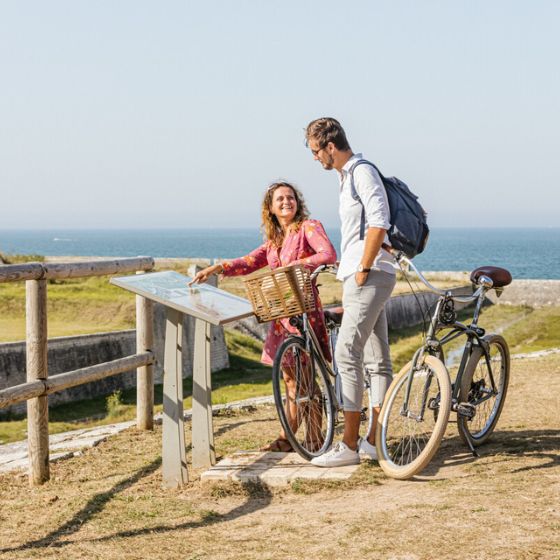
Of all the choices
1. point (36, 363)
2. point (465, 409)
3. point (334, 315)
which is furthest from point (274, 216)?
point (36, 363)

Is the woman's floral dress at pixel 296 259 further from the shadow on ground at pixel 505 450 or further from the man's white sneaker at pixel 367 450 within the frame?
the shadow on ground at pixel 505 450

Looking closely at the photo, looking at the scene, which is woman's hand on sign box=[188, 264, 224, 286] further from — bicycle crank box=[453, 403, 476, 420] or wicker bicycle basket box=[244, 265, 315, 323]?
bicycle crank box=[453, 403, 476, 420]

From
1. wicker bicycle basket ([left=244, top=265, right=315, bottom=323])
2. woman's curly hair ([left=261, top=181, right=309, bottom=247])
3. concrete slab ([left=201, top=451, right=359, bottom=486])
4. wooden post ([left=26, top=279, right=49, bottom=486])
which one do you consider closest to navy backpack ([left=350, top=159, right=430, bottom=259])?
wicker bicycle basket ([left=244, top=265, right=315, bottom=323])

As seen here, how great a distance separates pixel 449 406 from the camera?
5.66 m

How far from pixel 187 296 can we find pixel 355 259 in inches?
50.4

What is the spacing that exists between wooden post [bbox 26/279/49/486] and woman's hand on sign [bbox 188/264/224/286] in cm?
118

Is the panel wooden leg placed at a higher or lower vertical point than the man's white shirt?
lower

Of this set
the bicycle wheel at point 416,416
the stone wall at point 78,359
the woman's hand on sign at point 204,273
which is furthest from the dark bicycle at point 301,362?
the stone wall at point 78,359

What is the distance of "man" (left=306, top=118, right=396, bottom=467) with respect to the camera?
5.67 meters

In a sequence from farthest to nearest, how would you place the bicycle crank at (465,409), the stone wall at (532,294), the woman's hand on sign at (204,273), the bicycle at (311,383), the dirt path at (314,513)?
the stone wall at (532,294), the woman's hand on sign at (204,273), the bicycle at (311,383), the bicycle crank at (465,409), the dirt path at (314,513)

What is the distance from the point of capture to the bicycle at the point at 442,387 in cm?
574

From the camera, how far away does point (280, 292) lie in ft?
19.7

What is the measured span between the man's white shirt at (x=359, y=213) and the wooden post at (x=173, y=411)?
51.1 inches

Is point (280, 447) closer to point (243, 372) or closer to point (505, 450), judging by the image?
point (505, 450)
